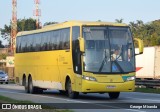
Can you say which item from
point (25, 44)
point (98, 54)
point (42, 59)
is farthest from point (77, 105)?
point (25, 44)

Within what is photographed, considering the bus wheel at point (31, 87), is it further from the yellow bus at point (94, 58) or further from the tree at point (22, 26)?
the tree at point (22, 26)

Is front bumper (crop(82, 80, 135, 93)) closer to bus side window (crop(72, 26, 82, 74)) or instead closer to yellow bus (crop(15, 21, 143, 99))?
yellow bus (crop(15, 21, 143, 99))

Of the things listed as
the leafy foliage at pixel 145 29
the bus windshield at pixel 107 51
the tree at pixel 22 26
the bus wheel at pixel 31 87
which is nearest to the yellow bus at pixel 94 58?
the bus windshield at pixel 107 51

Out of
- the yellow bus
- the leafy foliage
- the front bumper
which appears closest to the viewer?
the front bumper

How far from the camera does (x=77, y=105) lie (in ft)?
64.0

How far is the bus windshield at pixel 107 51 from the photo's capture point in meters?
21.8

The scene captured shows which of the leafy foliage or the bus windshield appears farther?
the leafy foliage

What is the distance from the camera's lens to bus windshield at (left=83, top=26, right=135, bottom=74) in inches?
859

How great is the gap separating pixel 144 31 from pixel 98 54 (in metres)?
81.8

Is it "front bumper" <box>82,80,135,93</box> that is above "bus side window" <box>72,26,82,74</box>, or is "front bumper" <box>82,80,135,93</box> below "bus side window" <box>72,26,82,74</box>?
below

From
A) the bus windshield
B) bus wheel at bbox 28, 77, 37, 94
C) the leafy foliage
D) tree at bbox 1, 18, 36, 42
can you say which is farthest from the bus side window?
tree at bbox 1, 18, 36, 42

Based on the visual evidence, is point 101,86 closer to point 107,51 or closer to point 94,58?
point 94,58

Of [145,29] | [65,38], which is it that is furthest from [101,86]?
[145,29]

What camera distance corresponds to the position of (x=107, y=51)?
21.9 metres
